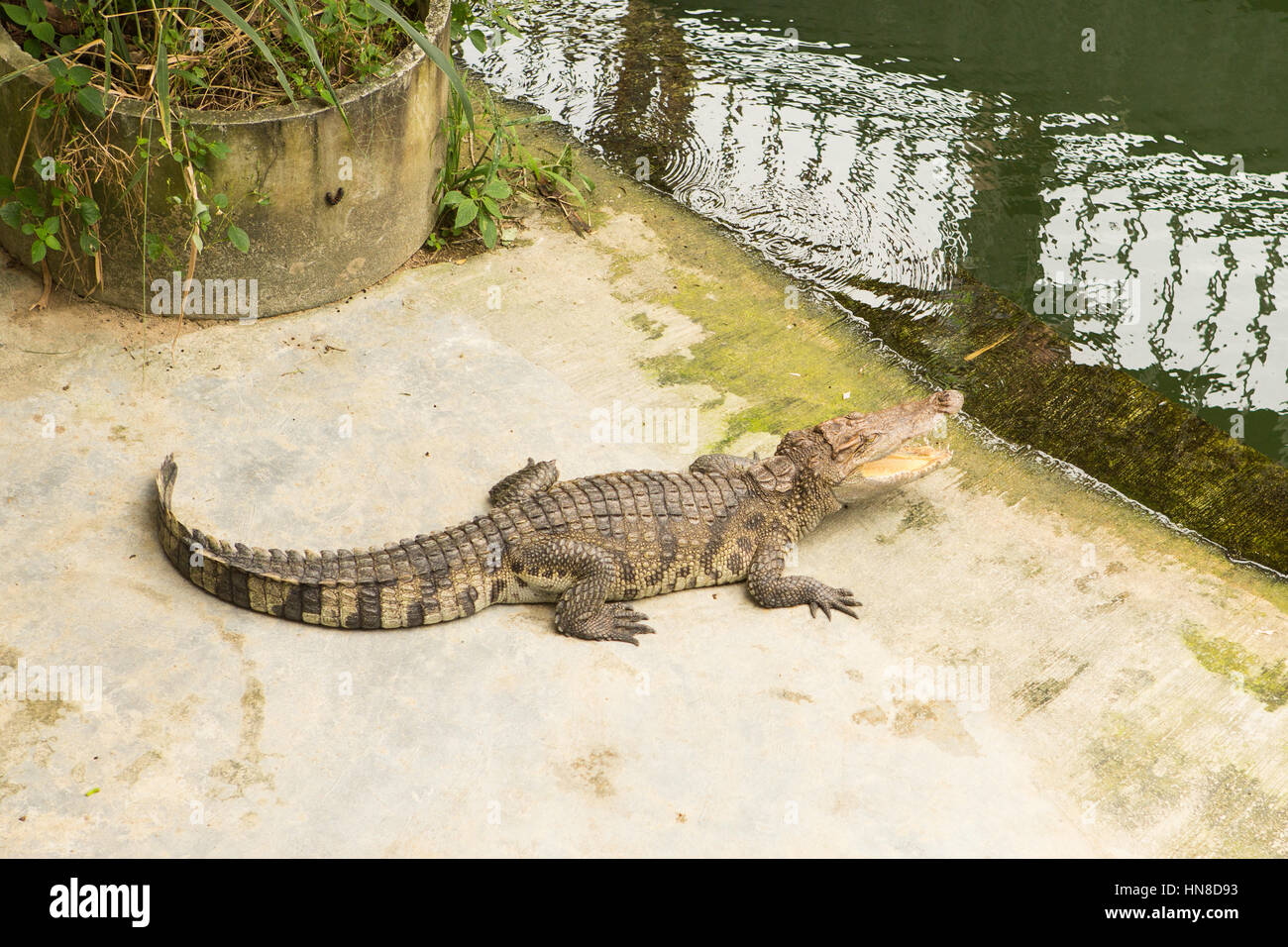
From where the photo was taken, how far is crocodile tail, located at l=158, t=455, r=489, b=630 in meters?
4.23

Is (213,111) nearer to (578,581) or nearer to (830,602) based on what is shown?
(578,581)

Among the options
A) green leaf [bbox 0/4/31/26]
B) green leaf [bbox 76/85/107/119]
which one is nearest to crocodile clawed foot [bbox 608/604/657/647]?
green leaf [bbox 76/85/107/119]

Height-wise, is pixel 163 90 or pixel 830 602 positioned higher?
pixel 163 90

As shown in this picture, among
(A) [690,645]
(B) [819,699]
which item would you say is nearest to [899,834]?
(B) [819,699]

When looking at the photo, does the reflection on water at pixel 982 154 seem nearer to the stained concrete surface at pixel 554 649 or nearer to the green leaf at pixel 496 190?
the green leaf at pixel 496 190

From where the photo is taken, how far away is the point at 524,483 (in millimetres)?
4891

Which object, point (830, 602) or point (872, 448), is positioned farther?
point (872, 448)

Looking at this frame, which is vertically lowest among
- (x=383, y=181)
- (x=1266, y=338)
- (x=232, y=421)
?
(x=232, y=421)

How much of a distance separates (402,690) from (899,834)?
5.93 feet

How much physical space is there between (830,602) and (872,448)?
714 mm

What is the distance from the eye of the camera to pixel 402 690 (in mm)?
4152

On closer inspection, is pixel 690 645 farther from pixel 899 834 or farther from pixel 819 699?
pixel 899 834

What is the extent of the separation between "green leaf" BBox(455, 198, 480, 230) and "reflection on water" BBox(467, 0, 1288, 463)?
4.67ft

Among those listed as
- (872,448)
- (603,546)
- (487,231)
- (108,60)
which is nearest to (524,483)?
(603,546)
